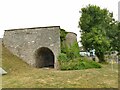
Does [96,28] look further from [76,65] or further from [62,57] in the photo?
[76,65]

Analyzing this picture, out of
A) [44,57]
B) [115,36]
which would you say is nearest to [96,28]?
[115,36]

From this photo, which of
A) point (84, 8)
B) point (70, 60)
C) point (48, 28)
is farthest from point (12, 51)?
point (84, 8)

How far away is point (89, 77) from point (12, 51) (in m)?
12.4

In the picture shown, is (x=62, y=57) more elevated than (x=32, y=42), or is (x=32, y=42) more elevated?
(x=32, y=42)

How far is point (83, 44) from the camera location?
2933 centimetres

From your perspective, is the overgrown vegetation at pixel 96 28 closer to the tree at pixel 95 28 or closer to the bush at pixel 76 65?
the tree at pixel 95 28

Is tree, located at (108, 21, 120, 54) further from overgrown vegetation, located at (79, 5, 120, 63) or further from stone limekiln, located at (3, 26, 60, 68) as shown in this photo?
stone limekiln, located at (3, 26, 60, 68)

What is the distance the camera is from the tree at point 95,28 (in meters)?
27.6

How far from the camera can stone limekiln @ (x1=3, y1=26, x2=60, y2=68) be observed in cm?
2370

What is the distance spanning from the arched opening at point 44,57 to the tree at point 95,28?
4603 millimetres

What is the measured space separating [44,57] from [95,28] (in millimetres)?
7037

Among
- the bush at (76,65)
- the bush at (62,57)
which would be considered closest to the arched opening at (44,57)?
the bush at (62,57)

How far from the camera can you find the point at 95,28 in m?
28.0

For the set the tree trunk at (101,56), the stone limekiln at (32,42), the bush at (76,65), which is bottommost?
the bush at (76,65)
